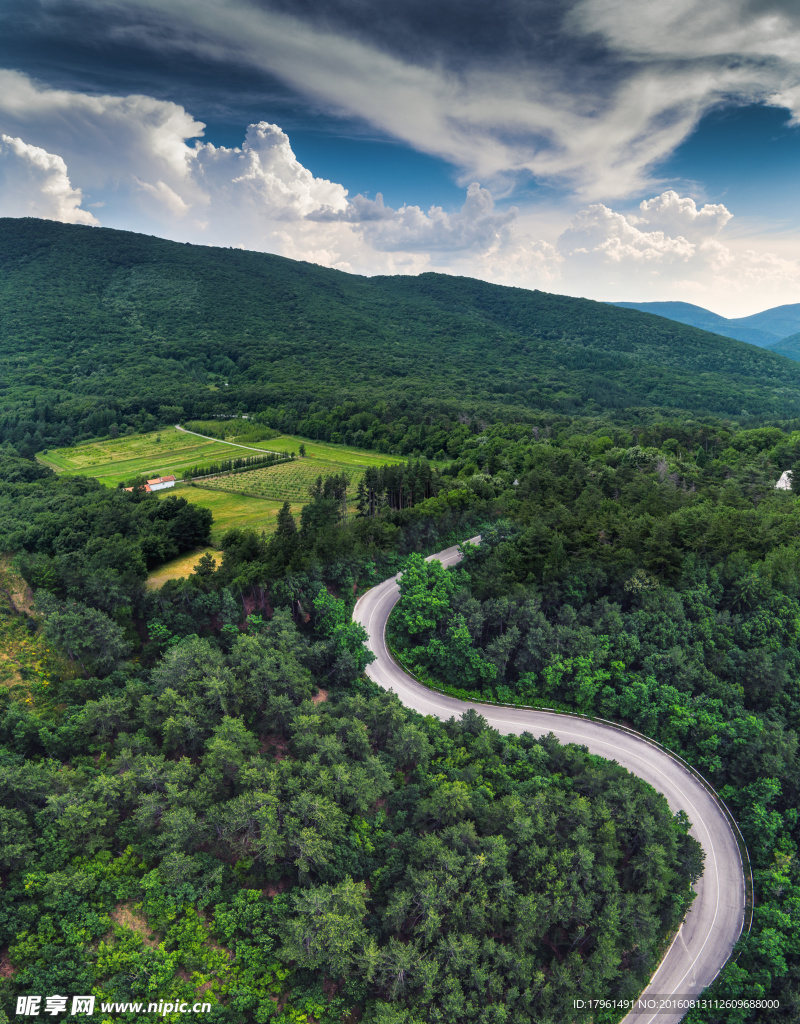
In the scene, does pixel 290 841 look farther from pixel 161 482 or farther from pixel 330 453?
pixel 330 453

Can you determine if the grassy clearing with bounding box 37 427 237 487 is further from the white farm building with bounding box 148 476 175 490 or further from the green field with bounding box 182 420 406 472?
the green field with bounding box 182 420 406 472

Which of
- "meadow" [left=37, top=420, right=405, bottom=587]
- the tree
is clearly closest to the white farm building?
"meadow" [left=37, top=420, right=405, bottom=587]

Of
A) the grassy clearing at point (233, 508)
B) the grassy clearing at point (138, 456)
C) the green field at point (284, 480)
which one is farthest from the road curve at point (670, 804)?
the grassy clearing at point (138, 456)

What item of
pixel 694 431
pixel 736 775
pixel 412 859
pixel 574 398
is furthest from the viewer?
pixel 574 398

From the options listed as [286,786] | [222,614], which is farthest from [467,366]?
[286,786]

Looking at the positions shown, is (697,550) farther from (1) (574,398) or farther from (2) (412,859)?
(1) (574,398)

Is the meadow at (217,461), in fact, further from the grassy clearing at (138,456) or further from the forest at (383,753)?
the forest at (383,753)
